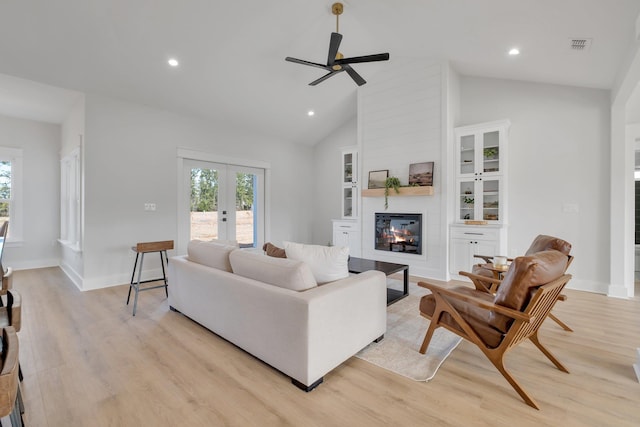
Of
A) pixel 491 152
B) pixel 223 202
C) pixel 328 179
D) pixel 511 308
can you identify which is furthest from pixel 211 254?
pixel 328 179

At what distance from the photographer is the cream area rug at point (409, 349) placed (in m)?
2.16

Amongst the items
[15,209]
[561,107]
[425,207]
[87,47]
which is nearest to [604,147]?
[561,107]

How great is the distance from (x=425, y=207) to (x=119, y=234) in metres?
4.84

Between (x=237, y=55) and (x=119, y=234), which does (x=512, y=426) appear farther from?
(x=119, y=234)

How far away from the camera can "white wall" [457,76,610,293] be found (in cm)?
400

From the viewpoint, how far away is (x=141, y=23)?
3.21m

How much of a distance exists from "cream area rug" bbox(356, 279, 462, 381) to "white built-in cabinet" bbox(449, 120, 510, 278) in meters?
1.95

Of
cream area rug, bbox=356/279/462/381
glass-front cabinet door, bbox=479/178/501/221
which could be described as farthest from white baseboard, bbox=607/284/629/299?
cream area rug, bbox=356/279/462/381

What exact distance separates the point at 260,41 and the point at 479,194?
3.91m

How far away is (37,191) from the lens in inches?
216

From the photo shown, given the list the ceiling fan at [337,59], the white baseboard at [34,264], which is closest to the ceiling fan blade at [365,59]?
the ceiling fan at [337,59]

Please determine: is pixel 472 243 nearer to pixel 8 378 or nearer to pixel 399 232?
pixel 399 232

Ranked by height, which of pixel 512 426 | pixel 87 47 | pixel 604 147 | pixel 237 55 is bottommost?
pixel 512 426

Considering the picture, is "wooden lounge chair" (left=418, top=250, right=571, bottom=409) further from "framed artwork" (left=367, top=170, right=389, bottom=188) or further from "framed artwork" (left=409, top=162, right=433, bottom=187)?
"framed artwork" (left=367, top=170, right=389, bottom=188)
